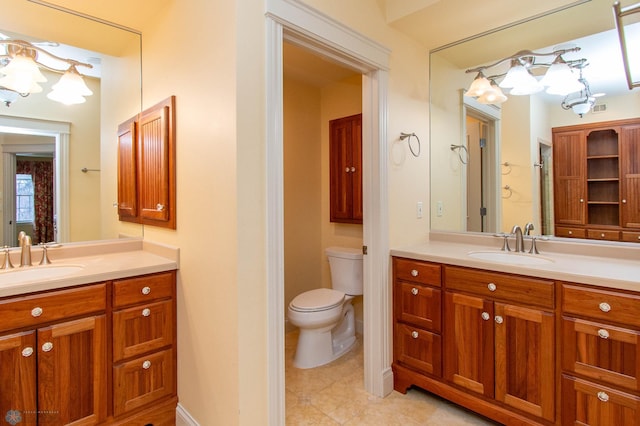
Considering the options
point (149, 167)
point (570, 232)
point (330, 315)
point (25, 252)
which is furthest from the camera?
point (330, 315)

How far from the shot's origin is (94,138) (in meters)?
2.05

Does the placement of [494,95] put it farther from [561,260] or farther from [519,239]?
[561,260]

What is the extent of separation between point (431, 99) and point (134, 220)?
231 cm

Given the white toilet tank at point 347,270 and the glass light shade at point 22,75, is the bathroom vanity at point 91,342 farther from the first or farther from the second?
the white toilet tank at point 347,270

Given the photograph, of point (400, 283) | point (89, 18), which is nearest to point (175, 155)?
point (89, 18)

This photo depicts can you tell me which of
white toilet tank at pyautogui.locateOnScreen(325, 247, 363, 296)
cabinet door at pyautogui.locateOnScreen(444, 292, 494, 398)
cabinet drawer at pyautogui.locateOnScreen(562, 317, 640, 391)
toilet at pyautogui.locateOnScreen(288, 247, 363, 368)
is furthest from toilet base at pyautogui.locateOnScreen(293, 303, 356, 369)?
cabinet drawer at pyautogui.locateOnScreen(562, 317, 640, 391)

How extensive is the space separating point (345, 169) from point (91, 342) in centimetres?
222

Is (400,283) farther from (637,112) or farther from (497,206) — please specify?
(637,112)

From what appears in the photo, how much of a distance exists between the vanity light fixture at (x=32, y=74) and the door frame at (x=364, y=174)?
135 centimetres

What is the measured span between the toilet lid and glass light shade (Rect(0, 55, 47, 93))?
6.84 feet

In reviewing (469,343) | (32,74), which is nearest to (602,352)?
(469,343)

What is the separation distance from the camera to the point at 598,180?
6.04 feet

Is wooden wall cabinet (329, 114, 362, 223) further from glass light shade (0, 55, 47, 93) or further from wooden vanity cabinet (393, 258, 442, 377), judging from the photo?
glass light shade (0, 55, 47, 93)

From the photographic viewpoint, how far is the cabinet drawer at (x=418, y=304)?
1922 mm
